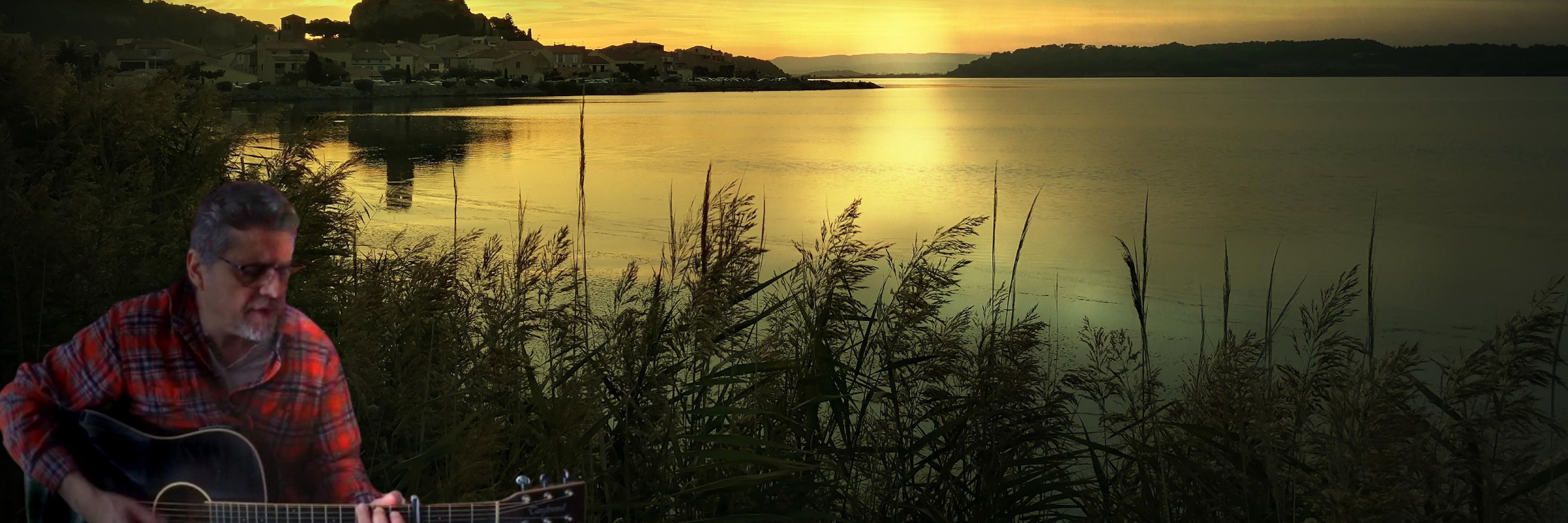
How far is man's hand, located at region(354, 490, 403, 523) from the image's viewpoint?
129 centimetres

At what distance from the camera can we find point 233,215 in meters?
1.27

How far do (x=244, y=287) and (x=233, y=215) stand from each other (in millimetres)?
92

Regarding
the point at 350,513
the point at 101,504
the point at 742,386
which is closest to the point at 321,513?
the point at 350,513

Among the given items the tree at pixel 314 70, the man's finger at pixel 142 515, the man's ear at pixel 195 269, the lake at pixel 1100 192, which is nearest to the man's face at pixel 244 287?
the man's ear at pixel 195 269

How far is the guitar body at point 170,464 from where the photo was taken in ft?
4.38

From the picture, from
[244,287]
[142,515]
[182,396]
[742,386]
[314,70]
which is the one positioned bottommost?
[742,386]

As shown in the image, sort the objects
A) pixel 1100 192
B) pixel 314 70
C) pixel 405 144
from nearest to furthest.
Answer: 1. pixel 1100 192
2. pixel 314 70
3. pixel 405 144

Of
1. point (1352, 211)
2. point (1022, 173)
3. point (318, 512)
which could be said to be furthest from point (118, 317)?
point (1022, 173)

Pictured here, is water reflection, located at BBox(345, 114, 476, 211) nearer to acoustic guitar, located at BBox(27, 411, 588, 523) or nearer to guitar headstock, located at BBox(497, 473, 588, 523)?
acoustic guitar, located at BBox(27, 411, 588, 523)

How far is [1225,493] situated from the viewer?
3178mm

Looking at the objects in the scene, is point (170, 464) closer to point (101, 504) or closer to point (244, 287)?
point (101, 504)

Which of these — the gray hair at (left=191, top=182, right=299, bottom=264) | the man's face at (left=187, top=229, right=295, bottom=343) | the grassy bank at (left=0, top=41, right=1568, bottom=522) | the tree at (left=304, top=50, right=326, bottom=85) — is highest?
the tree at (left=304, top=50, right=326, bottom=85)

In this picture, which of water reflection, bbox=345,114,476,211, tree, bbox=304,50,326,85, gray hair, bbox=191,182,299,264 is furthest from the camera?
tree, bbox=304,50,326,85

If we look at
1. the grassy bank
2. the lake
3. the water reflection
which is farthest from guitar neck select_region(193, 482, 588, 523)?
the water reflection
